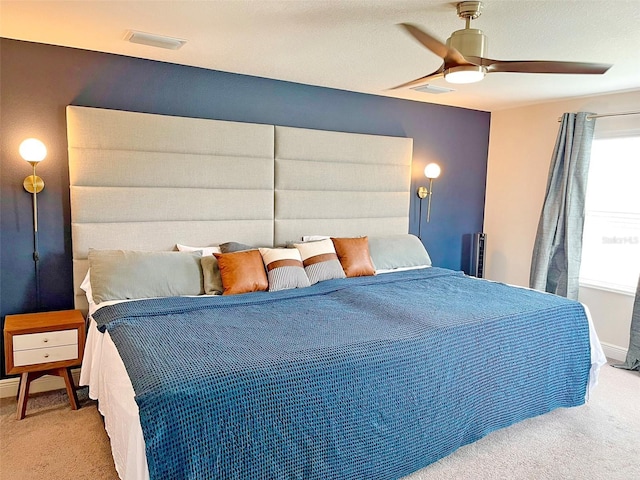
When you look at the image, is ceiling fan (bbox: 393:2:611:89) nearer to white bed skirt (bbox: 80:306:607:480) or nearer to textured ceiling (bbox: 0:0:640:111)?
textured ceiling (bbox: 0:0:640:111)

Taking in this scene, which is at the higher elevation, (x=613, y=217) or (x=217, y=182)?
(x=217, y=182)

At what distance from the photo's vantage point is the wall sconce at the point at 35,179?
293 centimetres

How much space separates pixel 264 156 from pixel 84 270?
160cm

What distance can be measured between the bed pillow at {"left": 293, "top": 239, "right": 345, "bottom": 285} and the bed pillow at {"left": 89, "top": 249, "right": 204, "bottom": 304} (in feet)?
2.74

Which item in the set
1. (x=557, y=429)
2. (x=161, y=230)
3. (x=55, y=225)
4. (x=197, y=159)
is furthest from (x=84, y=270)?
(x=557, y=429)

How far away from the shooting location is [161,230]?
134 inches

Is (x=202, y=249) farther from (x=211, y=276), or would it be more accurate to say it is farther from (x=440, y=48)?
(x=440, y=48)

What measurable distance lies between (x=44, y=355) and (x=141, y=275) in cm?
73

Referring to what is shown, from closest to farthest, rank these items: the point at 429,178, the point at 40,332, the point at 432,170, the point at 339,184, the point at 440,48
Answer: the point at 440,48 → the point at 40,332 → the point at 339,184 → the point at 432,170 → the point at 429,178

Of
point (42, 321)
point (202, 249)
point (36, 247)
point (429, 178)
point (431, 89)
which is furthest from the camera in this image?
point (429, 178)

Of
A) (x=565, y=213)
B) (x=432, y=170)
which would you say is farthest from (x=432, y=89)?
(x=565, y=213)

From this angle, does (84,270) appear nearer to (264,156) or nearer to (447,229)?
(264,156)

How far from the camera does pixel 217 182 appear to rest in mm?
3605

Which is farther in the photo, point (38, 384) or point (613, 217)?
point (613, 217)
